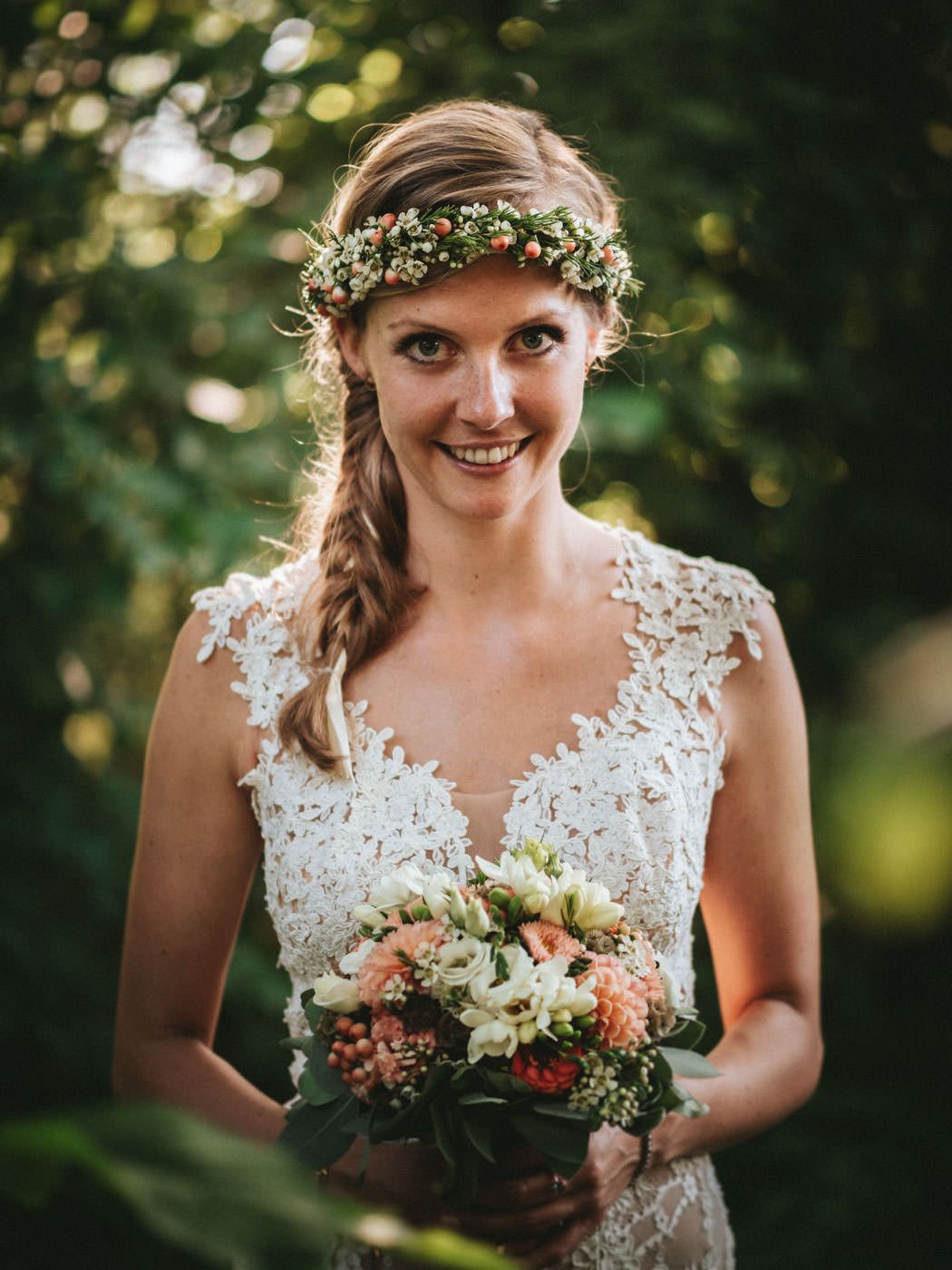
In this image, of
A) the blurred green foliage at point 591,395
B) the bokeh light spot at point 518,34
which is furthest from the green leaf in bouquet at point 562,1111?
the bokeh light spot at point 518,34

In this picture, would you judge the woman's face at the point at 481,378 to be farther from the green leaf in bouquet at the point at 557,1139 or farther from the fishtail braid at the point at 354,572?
the green leaf in bouquet at the point at 557,1139

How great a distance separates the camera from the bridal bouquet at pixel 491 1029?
1.46 meters

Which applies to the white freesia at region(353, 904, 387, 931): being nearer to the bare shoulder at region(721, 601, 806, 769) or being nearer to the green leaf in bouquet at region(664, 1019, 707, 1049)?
the green leaf in bouquet at region(664, 1019, 707, 1049)

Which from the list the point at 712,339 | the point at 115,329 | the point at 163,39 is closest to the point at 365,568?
the point at 115,329

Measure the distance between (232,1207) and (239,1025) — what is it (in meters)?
3.24

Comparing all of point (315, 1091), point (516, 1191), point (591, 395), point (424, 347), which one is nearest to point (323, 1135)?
point (315, 1091)

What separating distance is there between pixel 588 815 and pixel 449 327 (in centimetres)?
96

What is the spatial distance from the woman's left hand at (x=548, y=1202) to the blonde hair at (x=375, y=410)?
2.67ft

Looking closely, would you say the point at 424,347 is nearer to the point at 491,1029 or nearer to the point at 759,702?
the point at 759,702

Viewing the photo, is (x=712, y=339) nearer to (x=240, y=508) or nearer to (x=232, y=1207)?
(x=240, y=508)

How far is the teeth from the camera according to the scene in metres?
2.02

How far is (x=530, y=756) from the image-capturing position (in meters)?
2.11

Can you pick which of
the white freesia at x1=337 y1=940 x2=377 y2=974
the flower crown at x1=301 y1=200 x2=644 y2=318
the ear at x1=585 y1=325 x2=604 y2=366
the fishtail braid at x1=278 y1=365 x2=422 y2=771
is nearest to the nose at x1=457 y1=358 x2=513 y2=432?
the flower crown at x1=301 y1=200 x2=644 y2=318

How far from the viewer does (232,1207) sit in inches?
20.4
